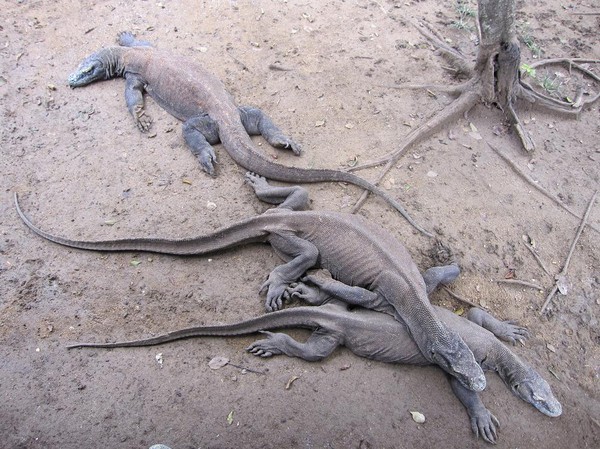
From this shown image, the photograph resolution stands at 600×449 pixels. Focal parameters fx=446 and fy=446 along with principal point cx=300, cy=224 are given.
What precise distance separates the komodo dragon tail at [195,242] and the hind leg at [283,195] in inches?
14.8

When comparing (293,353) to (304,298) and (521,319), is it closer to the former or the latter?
(304,298)

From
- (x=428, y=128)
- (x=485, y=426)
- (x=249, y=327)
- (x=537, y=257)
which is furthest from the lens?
(x=428, y=128)

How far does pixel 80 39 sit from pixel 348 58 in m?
4.14

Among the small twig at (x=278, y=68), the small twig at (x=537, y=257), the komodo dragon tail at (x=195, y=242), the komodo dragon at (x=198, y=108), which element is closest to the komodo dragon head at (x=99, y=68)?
the komodo dragon at (x=198, y=108)

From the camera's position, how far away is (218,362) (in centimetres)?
365

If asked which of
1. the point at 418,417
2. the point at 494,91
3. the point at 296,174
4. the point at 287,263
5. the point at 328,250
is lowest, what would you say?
the point at 418,417

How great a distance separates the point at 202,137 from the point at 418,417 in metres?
3.79

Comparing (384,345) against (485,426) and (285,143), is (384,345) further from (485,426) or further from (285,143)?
(285,143)

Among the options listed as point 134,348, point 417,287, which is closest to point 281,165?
point 417,287

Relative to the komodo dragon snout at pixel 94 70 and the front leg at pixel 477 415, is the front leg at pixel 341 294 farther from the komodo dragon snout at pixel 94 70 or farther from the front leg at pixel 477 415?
the komodo dragon snout at pixel 94 70

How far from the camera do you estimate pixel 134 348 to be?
371 cm

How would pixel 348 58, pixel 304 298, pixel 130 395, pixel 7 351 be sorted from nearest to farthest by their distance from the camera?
1. pixel 130 395
2. pixel 7 351
3. pixel 304 298
4. pixel 348 58

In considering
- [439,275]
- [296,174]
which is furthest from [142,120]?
[439,275]

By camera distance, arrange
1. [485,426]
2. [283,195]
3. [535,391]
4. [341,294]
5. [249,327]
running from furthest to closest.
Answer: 1. [283,195]
2. [341,294]
3. [249,327]
4. [535,391]
5. [485,426]
